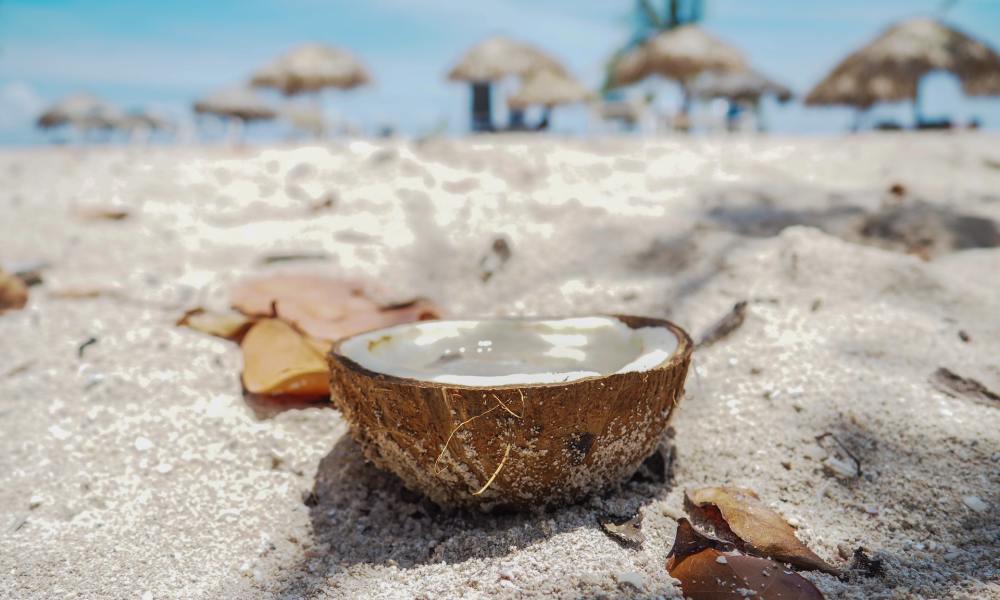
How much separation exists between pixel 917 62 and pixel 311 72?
10.8 metres

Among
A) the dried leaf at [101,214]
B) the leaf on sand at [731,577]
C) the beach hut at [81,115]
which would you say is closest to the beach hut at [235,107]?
the beach hut at [81,115]

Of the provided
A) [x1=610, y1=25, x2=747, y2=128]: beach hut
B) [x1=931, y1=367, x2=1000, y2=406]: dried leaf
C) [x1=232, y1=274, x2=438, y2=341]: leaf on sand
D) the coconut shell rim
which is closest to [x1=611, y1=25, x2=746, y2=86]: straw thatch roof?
[x1=610, y1=25, x2=747, y2=128]: beach hut

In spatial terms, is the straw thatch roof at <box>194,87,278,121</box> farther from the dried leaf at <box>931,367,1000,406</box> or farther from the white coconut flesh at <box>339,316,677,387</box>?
the dried leaf at <box>931,367,1000,406</box>

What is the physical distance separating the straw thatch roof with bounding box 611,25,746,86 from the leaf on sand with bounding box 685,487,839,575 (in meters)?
11.9

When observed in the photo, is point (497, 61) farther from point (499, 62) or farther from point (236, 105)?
point (236, 105)

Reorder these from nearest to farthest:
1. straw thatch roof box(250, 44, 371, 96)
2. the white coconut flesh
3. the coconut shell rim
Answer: the coconut shell rim → the white coconut flesh → straw thatch roof box(250, 44, 371, 96)

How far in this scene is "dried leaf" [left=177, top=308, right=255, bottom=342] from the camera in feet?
7.35

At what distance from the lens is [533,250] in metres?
3.15

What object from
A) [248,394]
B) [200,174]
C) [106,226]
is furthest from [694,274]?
[200,174]

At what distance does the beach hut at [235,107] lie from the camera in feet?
48.3

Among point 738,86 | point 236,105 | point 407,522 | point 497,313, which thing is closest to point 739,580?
point 407,522

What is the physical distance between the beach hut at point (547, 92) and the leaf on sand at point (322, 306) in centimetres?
1101

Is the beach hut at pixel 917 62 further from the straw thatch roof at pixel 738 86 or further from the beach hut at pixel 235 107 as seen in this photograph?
the beach hut at pixel 235 107

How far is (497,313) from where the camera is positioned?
2561 millimetres
